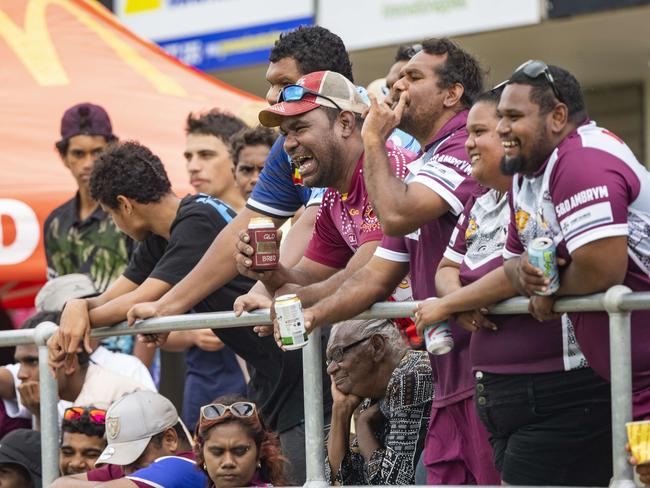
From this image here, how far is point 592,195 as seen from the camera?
3611 mm

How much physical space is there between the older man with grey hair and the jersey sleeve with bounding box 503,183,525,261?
1.04 m

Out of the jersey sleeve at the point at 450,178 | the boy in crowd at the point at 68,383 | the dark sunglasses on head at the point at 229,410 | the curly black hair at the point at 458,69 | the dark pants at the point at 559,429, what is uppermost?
the curly black hair at the point at 458,69

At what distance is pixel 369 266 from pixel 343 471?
3.34 ft

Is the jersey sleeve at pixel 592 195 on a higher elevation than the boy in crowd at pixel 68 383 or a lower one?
higher

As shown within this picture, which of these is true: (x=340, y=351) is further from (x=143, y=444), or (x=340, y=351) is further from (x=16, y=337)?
(x=16, y=337)

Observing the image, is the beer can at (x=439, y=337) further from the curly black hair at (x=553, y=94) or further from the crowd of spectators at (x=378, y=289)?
the curly black hair at (x=553, y=94)

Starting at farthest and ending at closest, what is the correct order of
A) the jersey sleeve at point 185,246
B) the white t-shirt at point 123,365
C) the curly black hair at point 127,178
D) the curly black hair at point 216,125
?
the curly black hair at point 216,125 < the white t-shirt at point 123,365 < the curly black hair at point 127,178 < the jersey sleeve at point 185,246

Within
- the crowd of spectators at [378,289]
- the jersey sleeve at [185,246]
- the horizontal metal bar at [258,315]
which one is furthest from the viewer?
the jersey sleeve at [185,246]

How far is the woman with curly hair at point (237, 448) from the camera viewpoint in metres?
5.11

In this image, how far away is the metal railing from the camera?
3646 mm

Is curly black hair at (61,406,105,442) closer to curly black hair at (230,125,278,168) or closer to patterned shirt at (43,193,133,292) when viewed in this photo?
patterned shirt at (43,193,133,292)

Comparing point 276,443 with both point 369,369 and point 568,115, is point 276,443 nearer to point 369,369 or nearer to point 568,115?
point 369,369

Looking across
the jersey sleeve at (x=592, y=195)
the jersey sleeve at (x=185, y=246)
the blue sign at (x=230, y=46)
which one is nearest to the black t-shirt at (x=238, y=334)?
the jersey sleeve at (x=185, y=246)

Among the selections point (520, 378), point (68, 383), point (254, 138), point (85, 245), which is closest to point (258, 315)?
point (520, 378)
